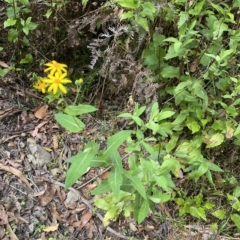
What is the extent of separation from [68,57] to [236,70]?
52.3 inches

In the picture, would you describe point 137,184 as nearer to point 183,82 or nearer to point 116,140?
point 116,140

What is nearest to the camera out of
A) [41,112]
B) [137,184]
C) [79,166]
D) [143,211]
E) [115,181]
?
[79,166]

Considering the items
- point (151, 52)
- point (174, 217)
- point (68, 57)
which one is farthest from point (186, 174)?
point (68, 57)

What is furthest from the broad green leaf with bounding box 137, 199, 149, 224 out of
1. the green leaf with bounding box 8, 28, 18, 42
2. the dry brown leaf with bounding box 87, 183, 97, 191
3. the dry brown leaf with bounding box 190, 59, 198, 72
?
the green leaf with bounding box 8, 28, 18, 42

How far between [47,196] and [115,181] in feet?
2.88

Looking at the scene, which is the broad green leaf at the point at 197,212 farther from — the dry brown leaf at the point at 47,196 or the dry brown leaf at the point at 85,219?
the dry brown leaf at the point at 47,196

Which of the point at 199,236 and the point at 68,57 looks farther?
the point at 68,57

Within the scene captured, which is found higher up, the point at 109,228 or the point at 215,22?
the point at 215,22

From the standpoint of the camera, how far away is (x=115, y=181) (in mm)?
1688

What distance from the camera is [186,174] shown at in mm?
2684

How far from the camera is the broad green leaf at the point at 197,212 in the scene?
2451 mm

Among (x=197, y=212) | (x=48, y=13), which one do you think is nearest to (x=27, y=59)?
(x=48, y=13)

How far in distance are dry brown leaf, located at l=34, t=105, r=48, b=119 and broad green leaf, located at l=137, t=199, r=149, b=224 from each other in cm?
114

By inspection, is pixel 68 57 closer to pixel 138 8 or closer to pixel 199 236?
pixel 138 8
